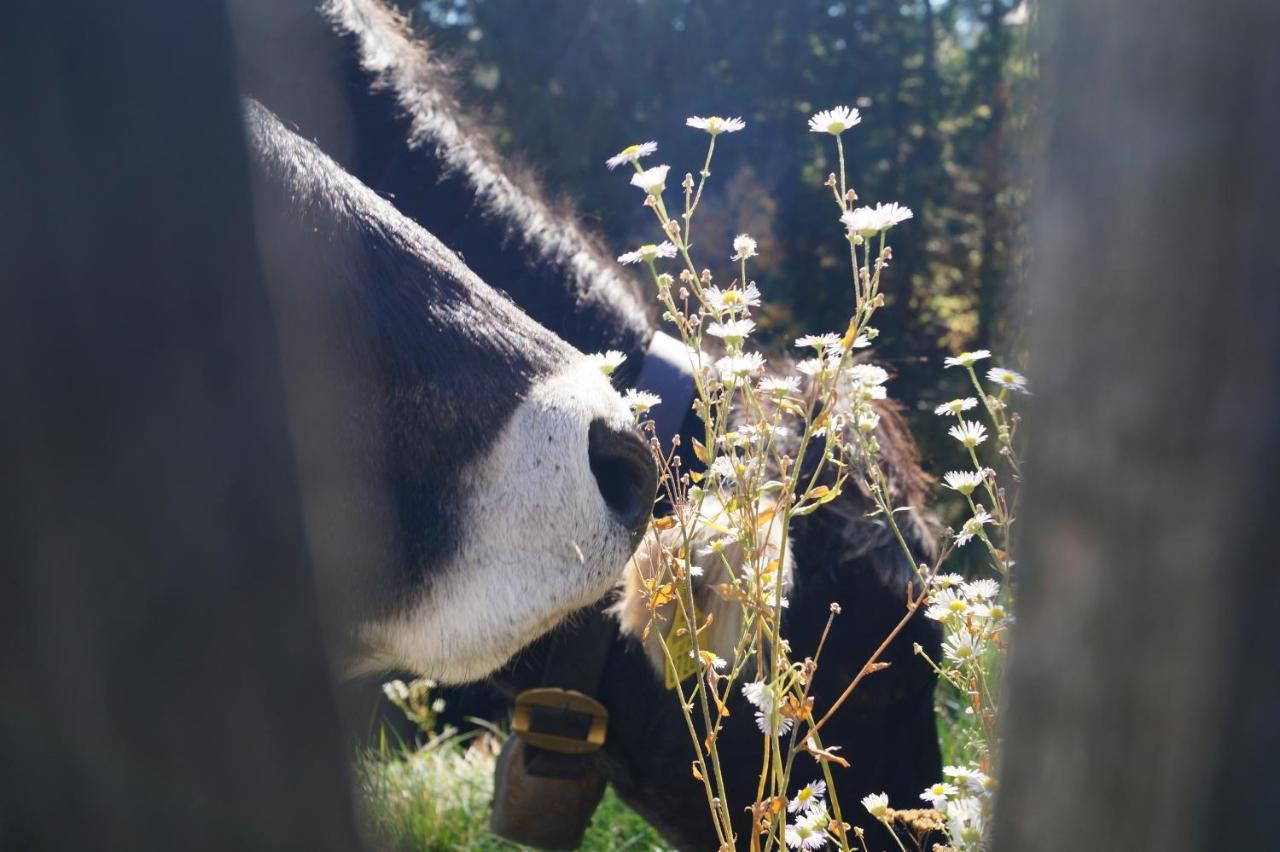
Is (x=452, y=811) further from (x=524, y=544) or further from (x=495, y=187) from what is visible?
(x=524, y=544)

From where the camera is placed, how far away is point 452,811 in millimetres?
3664

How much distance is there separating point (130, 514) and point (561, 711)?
1773mm

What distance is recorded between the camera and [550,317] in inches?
111

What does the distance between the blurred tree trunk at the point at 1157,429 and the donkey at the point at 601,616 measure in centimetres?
205

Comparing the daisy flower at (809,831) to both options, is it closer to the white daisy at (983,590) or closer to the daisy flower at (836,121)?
the white daisy at (983,590)

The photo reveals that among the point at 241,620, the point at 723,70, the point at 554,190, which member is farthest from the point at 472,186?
the point at 723,70

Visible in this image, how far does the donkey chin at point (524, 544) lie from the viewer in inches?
70.9

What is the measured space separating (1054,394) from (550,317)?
222 centimetres

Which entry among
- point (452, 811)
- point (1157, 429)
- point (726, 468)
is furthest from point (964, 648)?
point (452, 811)

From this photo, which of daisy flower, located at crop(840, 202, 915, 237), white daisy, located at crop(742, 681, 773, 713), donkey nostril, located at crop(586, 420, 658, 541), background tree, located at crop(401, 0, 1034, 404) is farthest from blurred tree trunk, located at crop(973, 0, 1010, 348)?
white daisy, located at crop(742, 681, 773, 713)

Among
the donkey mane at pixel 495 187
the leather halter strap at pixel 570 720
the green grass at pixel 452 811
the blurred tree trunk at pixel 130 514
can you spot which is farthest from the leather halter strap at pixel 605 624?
A: the blurred tree trunk at pixel 130 514

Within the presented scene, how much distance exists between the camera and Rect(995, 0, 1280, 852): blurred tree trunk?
0.60 meters

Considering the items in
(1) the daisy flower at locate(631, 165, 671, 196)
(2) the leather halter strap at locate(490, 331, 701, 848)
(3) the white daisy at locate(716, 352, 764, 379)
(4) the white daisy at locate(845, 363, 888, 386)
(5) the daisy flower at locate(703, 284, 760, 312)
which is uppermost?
(1) the daisy flower at locate(631, 165, 671, 196)

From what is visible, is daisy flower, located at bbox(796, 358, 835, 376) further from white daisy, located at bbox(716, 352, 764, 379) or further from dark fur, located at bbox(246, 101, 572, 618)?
dark fur, located at bbox(246, 101, 572, 618)
